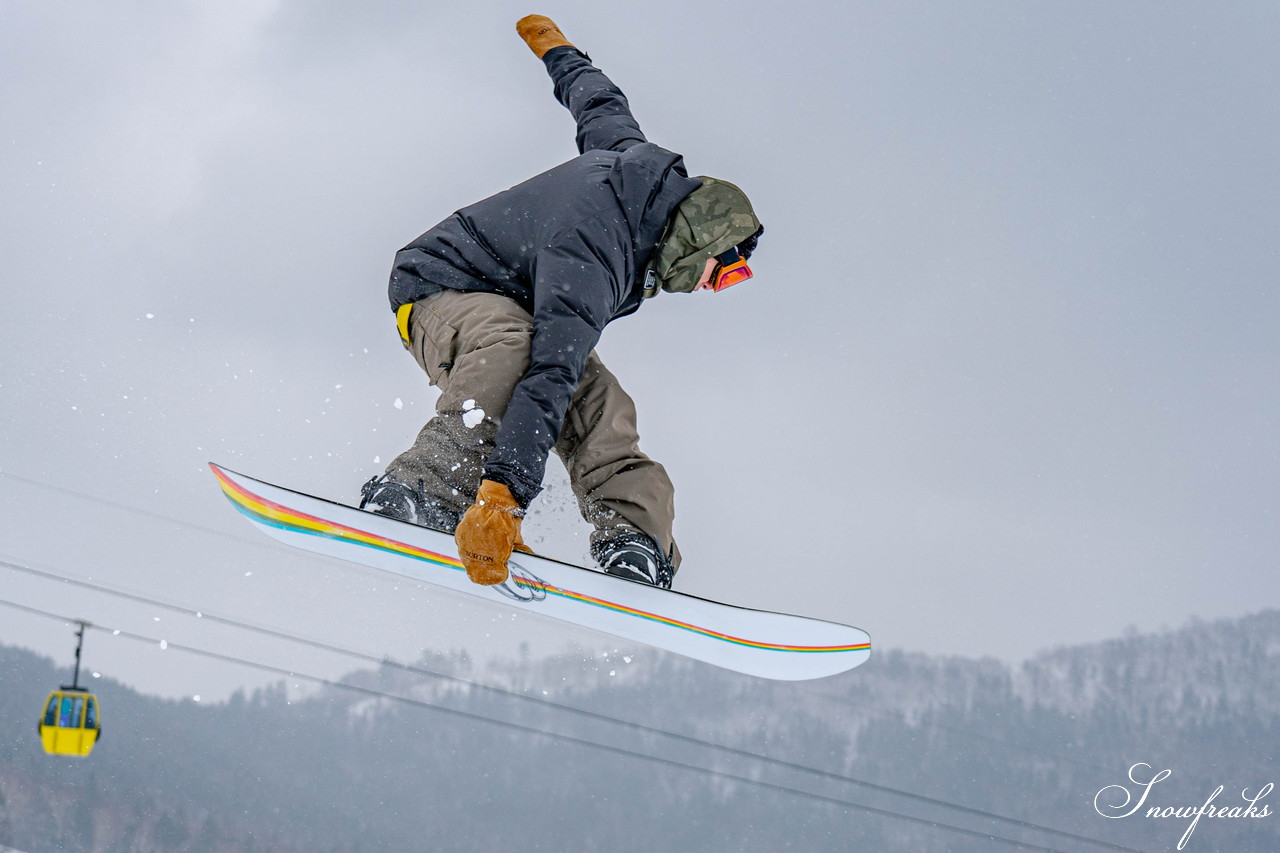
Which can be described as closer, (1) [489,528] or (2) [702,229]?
(1) [489,528]

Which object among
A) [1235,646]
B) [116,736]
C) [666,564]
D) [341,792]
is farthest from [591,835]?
[666,564]

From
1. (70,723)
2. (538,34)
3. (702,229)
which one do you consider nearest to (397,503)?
(702,229)

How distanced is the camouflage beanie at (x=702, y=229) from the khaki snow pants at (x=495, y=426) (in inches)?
18.7

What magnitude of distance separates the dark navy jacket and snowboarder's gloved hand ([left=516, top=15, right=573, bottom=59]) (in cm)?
84

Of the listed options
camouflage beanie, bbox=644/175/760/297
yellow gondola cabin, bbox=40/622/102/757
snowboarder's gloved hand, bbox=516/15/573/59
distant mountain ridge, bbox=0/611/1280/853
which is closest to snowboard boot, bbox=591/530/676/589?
camouflage beanie, bbox=644/175/760/297

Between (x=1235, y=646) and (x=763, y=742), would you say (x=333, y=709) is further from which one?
(x=1235, y=646)

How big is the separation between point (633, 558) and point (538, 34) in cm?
231

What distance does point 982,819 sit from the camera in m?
55.1

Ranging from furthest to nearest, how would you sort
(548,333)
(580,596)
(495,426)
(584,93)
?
(584,93)
(580,596)
(495,426)
(548,333)

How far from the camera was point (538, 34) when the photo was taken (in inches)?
151

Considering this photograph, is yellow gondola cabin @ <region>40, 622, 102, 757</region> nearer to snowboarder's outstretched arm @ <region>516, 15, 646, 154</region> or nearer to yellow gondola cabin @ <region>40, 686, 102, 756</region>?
yellow gondola cabin @ <region>40, 686, 102, 756</region>

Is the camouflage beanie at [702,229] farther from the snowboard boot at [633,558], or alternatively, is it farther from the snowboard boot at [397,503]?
the snowboard boot at [397,503]

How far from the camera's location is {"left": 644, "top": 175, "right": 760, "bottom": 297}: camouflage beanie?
2723 mm

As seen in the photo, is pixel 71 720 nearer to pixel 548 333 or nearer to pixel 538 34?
pixel 538 34
